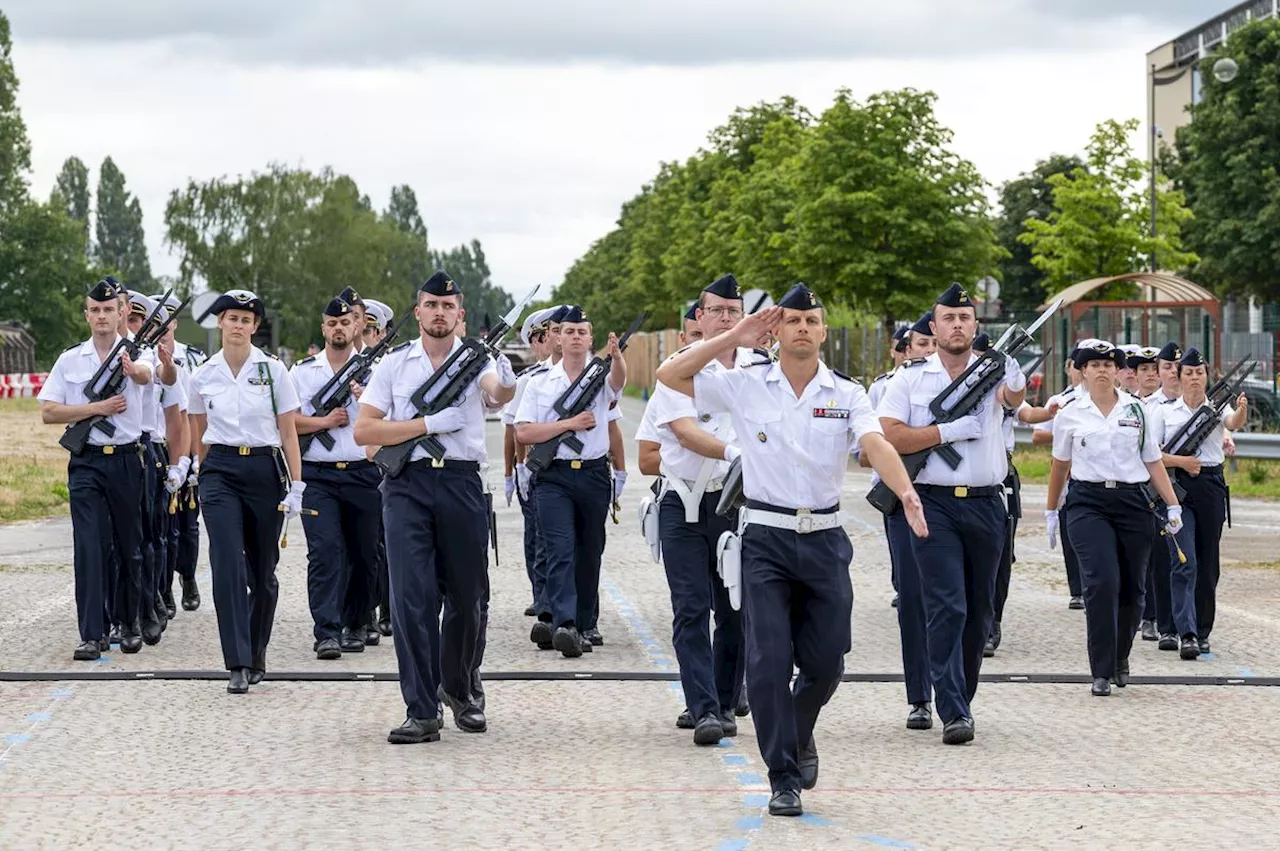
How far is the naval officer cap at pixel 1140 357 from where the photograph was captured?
41.7ft

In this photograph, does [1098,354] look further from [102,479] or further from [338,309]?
[102,479]

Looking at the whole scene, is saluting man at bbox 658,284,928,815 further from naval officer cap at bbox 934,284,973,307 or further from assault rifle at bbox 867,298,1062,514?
naval officer cap at bbox 934,284,973,307

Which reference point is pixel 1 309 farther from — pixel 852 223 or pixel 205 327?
pixel 205 327

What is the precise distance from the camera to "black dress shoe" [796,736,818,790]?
312 inches

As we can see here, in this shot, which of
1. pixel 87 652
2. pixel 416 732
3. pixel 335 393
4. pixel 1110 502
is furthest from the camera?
pixel 335 393

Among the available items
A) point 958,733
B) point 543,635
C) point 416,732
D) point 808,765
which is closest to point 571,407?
point 543,635

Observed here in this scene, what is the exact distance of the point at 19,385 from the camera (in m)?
71.7

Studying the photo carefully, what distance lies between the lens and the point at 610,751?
29.7 ft

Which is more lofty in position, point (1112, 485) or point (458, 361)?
point (458, 361)

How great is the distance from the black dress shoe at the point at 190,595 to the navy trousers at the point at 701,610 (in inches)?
237

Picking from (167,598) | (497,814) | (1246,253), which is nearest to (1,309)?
(1246,253)

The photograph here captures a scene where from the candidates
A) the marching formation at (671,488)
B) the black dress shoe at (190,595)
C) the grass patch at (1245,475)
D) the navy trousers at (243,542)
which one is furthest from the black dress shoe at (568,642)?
the grass patch at (1245,475)

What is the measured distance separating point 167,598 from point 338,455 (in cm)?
210

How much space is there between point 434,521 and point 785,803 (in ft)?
8.40
